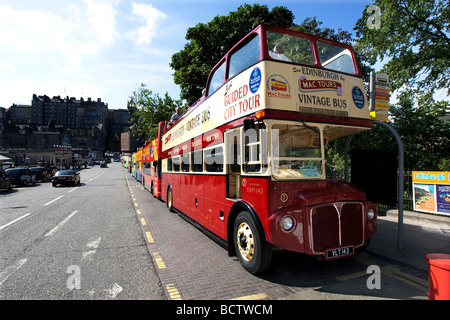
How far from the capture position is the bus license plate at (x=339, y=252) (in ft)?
12.6

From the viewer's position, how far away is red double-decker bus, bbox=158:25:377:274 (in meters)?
3.92

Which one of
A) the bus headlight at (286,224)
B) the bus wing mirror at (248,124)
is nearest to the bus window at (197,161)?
the bus wing mirror at (248,124)

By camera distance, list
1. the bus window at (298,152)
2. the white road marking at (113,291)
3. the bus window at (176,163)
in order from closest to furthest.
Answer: the white road marking at (113,291) < the bus window at (298,152) < the bus window at (176,163)

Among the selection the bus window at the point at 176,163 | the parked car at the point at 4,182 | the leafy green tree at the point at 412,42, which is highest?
the leafy green tree at the point at 412,42

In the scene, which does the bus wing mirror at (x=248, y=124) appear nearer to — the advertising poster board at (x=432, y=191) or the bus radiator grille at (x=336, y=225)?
the bus radiator grille at (x=336, y=225)

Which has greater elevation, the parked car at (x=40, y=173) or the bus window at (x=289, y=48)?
the bus window at (x=289, y=48)

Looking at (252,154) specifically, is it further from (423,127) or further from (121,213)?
(423,127)

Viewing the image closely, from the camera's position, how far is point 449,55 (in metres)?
13.3

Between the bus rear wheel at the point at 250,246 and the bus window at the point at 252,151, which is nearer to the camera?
the bus rear wheel at the point at 250,246

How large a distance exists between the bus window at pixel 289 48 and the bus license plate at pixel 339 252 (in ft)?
10.7

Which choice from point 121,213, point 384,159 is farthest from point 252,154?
point 121,213

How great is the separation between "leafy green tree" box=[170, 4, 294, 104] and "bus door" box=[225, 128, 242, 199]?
18615 millimetres

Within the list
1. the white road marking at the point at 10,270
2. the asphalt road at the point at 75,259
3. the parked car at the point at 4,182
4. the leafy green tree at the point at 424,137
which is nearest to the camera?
the asphalt road at the point at 75,259

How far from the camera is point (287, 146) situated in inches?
168
